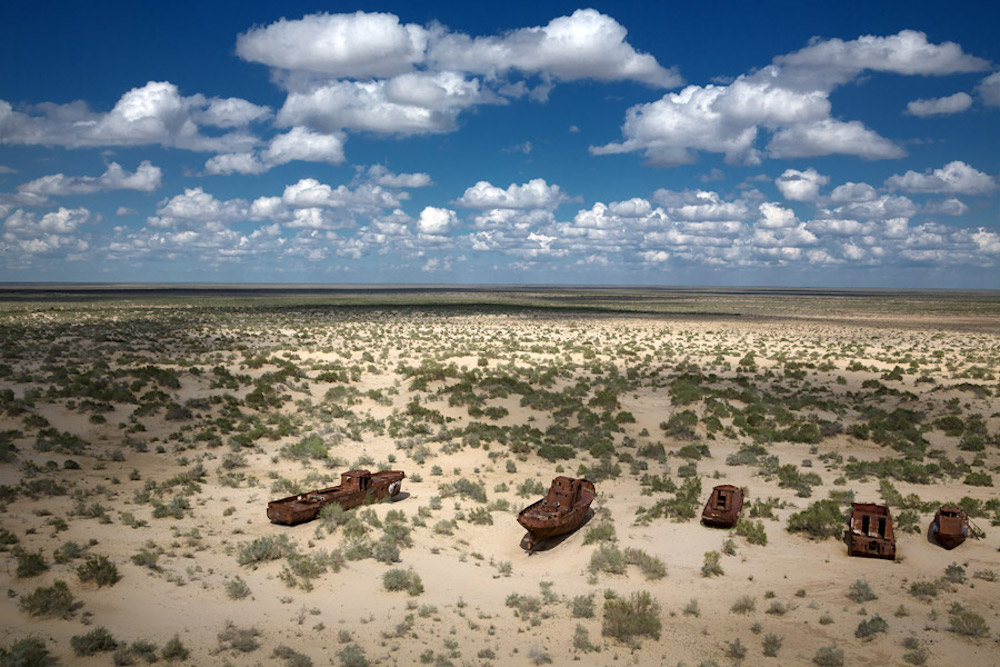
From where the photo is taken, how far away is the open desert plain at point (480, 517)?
433 inches

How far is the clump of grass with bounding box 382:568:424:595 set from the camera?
12.7m

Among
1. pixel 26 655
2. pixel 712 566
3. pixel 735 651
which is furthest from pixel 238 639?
pixel 712 566

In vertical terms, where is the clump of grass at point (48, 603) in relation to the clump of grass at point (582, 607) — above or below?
above

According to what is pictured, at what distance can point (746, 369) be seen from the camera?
41406mm

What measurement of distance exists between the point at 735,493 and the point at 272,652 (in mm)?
11282

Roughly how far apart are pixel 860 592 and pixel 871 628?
4.80 feet

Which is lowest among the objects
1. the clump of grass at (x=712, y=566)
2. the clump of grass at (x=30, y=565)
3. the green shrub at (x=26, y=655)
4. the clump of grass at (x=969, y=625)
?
the clump of grass at (x=712, y=566)

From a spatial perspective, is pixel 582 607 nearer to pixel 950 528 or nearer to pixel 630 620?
pixel 630 620

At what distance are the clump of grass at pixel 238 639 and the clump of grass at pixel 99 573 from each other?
104 inches

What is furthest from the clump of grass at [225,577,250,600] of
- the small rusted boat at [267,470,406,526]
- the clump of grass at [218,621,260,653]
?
the small rusted boat at [267,470,406,526]

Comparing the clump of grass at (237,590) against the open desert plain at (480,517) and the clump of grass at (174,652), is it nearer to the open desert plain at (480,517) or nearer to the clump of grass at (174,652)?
the open desert plain at (480,517)

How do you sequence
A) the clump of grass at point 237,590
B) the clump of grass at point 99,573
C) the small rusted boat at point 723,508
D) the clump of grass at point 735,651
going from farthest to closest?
1. the small rusted boat at point 723,508
2. the clump of grass at point 237,590
3. the clump of grass at point 99,573
4. the clump of grass at point 735,651

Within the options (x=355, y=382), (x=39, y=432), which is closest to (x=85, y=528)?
(x=39, y=432)

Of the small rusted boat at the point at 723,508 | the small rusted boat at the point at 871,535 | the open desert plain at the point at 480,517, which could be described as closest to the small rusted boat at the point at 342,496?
the open desert plain at the point at 480,517
